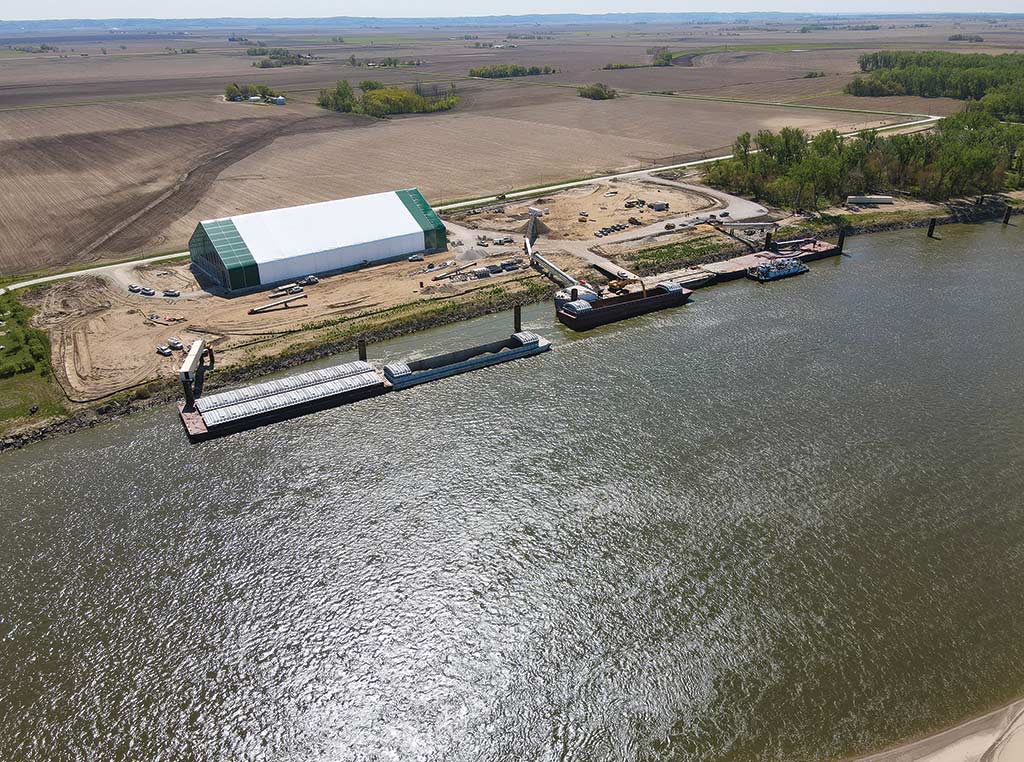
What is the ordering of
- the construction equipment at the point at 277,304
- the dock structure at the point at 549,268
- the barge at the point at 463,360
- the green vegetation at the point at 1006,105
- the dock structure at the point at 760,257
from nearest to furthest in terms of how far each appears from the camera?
the barge at the point at 463,360
the construction equipment at the point at 277,304
the dock structure at the point at 549,268
the dock structure at the point at 760,257
the green vegetation at the point at 1006,105

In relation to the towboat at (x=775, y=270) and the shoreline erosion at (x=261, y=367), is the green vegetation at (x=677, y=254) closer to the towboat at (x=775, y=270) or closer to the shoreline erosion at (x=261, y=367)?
the shoreline erosion at (x=261, y=367)

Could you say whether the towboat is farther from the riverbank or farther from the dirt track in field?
the dirt track in field

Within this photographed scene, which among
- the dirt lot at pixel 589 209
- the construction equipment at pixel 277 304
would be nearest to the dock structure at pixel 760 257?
the dirt lot at pixel 589 209

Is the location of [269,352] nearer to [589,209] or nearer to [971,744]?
[971,744]

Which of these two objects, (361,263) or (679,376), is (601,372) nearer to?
(679,376)

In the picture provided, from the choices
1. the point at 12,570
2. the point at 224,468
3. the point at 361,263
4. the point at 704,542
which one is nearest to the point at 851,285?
the point at 704,542

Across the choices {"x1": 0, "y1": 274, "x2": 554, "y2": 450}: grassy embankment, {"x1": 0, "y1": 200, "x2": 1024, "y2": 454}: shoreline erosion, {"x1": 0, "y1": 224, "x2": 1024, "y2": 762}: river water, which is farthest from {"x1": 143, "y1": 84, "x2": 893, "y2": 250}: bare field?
{"x1": 0, "y1": 224, "x2": 1024, "y2": 762}: river water
